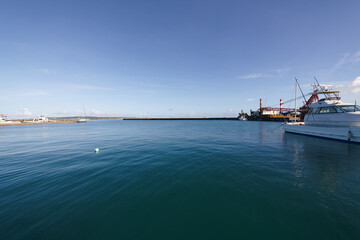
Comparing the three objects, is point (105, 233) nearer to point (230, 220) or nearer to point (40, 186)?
point (230, 220)

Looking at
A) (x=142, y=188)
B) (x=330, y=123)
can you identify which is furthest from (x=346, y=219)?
(x=330, y=123)

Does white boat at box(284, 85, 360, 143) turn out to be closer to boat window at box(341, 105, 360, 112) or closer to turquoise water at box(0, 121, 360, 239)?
boat window at box(341, 105, 360, 112)

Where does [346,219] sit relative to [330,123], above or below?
below

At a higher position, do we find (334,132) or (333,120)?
(333,120)

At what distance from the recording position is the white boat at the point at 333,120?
1255cm

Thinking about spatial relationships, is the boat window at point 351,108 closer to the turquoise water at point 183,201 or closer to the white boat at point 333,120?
the white boat at point 333,120

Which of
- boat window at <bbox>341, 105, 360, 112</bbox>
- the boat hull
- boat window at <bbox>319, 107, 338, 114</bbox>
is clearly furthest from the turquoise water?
boat window at <bbox>319, 107, 338, 114</bbox>

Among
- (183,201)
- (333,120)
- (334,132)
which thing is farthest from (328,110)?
(183,201)

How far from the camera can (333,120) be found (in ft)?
47.4

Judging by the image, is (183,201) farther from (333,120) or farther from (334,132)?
(333,120)

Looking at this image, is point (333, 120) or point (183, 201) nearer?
point (183, 201)

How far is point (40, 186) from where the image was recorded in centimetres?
527

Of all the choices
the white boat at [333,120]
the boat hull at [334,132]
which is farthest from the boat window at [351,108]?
the boat hull at [334,132]

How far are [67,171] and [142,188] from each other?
5122mm
